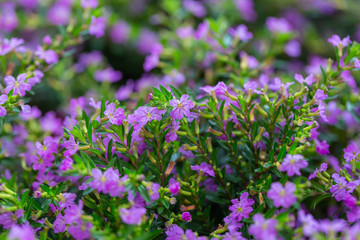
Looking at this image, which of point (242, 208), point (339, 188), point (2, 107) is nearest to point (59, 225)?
point (2, 107)

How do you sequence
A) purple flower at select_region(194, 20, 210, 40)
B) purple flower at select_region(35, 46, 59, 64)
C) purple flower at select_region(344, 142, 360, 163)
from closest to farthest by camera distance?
purple flower at select_region(344, 142, 360, 163), purple flower at select_region(35, 46, 59, 64), purple flower at select_region(194, 20, 210, 40)

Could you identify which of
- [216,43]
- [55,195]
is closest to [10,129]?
[55,195]

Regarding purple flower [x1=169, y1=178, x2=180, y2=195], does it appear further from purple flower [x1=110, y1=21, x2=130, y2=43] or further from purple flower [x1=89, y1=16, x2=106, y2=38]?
purple flower [x1=110, y1=21, x2=130, y2=43]

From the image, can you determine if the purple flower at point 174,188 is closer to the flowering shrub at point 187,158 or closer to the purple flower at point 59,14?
the flowering shrub at point 187,158

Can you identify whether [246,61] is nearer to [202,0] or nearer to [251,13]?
[251,13]

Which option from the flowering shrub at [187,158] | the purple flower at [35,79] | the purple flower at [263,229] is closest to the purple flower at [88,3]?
the flowering shrub at [187,158]

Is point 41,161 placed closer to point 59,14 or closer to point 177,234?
point 177,234

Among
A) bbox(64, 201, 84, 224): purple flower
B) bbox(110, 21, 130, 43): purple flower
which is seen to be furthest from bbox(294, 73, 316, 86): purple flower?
bbox(110, 21, 130, 43): purple flower

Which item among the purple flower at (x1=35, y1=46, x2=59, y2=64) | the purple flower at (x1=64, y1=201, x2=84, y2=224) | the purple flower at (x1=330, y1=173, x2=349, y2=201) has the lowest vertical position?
the purple flower at (x1=64, y1=201, x2=84, y2=224)
